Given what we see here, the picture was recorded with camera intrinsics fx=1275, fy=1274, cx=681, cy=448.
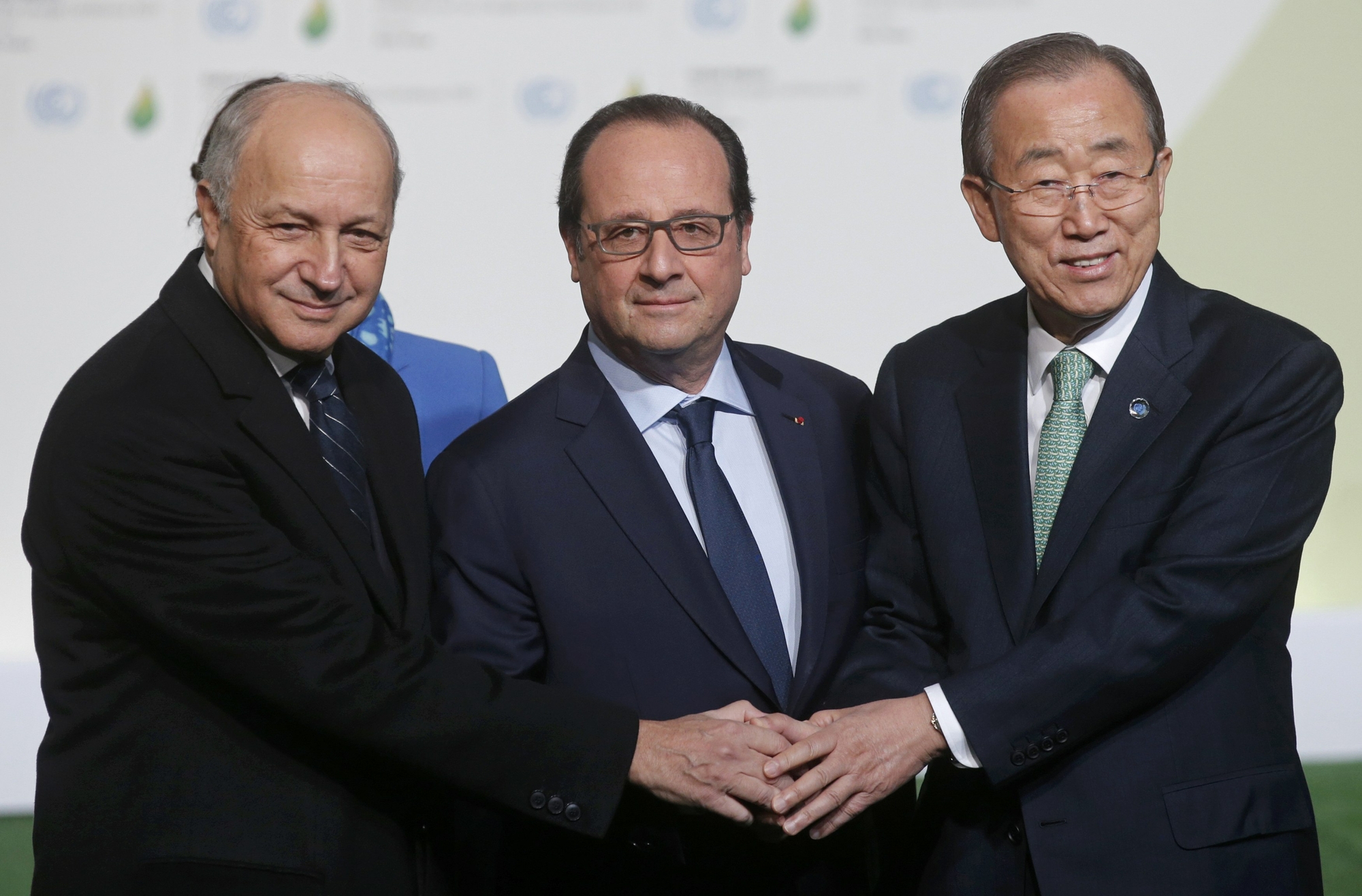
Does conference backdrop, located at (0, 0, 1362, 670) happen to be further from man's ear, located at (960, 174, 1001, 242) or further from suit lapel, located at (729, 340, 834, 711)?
man's ear, located at (960, 174, 1001, 242)

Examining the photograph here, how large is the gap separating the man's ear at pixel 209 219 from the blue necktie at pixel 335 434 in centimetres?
21

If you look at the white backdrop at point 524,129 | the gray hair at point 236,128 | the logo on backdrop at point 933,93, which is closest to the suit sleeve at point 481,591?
the gray hair at point 236,128

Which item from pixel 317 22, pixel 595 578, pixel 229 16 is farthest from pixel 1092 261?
pixel 229 16

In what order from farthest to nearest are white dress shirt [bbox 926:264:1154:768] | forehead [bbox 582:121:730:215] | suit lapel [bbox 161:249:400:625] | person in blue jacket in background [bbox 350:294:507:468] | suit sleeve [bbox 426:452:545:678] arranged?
person in blue jacket in background [bbox 350:294:507:468]
forehead [bbox 582:121:730:215]
suit sleeve [bbox 426:452:545:678]
white dress shirt [bbox 926:264:1154:768]
suit lapel [bbox 161:249:400:625]

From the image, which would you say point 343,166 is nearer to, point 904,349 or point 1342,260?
point 904,349

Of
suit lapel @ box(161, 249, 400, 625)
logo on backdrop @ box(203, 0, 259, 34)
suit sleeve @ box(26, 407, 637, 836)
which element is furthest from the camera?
logo on backdrop @ box(203, 0, 259, 34)

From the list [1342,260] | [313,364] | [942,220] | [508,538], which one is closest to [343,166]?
[313,364]

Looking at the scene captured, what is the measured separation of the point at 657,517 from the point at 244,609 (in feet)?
2.09

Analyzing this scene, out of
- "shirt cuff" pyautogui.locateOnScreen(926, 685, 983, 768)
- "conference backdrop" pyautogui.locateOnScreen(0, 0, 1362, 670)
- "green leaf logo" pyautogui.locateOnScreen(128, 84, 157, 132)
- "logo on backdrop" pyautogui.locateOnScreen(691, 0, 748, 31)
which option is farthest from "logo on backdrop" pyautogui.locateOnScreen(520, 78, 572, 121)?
"shirt cuff" pyautogui.locateOnScreen(926, 685, 983, 768)

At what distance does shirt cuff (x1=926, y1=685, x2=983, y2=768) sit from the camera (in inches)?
70.9

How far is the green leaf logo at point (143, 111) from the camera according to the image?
4.29 metres

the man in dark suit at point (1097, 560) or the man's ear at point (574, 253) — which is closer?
the man in dark suit at point (1097, 560)

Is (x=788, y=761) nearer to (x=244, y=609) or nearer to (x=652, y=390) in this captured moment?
(x=652, y=390)

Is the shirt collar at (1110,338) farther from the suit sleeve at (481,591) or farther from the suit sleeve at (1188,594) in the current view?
the suit sleeve at (481,591)
